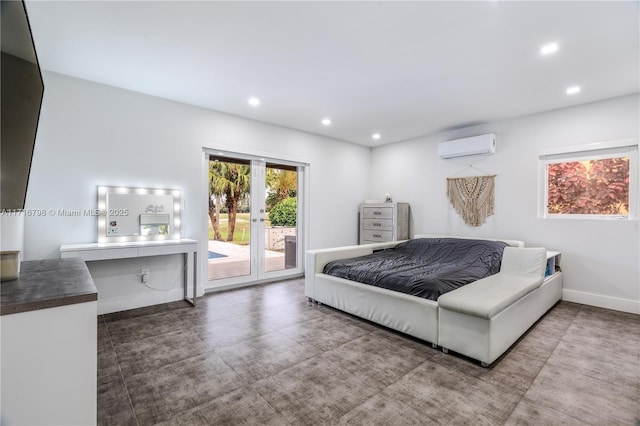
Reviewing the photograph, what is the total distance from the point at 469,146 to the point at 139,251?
179 inches

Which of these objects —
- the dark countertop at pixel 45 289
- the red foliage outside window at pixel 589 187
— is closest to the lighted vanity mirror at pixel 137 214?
the dark countertop at pixel 45 289

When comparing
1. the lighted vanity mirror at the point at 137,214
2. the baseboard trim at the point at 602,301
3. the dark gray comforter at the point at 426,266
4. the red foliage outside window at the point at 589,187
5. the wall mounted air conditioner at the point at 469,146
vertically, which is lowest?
the baseboard trim at the point at 602,301

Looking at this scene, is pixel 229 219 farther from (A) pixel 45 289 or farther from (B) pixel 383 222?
(A) pixel 45 289

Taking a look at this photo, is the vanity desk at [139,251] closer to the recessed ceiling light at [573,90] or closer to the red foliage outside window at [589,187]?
the recessed ceiling light at [573,90]

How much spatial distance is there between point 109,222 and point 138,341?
144 cm

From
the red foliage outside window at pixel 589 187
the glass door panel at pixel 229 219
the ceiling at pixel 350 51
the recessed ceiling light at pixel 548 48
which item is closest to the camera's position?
the ceiling at pixel 350 51

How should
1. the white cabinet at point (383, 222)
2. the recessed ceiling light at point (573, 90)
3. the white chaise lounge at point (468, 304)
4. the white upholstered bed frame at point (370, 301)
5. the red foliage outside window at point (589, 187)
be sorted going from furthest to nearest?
the white cabinet at point (383, 222) → the red foliage outside window at point (589, 187) → the recessed ceiling light at point (573, 90) → the white upholstered bed frame at point (370, 301) → the white chaise lounge at point (468, 304)

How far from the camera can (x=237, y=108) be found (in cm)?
397

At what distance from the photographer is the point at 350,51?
2543 mm

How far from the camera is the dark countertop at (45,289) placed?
1.07 metres

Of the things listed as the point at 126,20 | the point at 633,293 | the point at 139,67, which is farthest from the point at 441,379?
the point at 139,67

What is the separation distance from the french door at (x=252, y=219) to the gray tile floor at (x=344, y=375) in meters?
1.31

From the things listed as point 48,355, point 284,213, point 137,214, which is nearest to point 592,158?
point 284,213

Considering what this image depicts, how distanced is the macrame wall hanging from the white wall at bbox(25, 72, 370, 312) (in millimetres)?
2912
